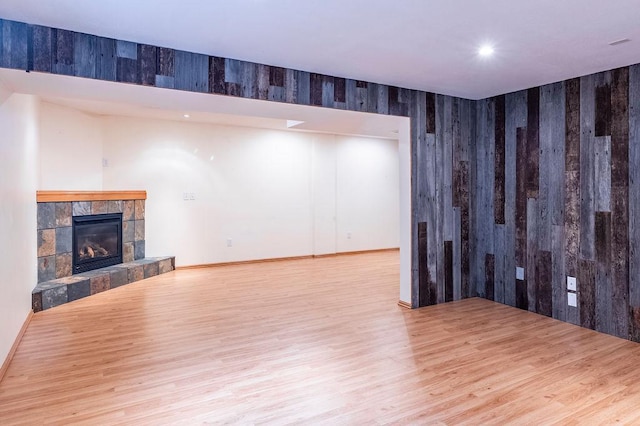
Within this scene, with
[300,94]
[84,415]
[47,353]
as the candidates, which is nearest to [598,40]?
[300,94]

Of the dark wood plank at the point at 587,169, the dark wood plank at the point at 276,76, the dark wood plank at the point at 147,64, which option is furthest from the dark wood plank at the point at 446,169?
the dark wood plank at the point at 147,64

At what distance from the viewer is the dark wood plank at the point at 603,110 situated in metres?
3.49

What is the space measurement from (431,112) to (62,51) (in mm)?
3487

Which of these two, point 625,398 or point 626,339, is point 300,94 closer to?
point 625,398

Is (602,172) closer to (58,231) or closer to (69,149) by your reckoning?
(58,231)

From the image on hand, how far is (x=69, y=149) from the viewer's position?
542cm

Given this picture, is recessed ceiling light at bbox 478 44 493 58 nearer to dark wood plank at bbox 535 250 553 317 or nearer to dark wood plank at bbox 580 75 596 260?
dark wood plank at bbox 580 75 596 260

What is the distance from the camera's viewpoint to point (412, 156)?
14.1 ft

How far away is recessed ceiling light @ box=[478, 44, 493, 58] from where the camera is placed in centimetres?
294

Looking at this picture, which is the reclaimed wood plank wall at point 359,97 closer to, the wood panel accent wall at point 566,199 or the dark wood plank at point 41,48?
the dark wood plank at point 41,48

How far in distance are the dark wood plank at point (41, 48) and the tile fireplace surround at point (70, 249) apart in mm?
2477

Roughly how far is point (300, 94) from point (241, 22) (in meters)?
1.07

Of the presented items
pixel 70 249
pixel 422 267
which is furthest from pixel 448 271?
pixel 70 249

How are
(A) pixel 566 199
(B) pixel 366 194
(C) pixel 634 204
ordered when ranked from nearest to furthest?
1. (C) pixel 634 204
2. (A) pixel 566 199
3. (B) pixel 366 194
